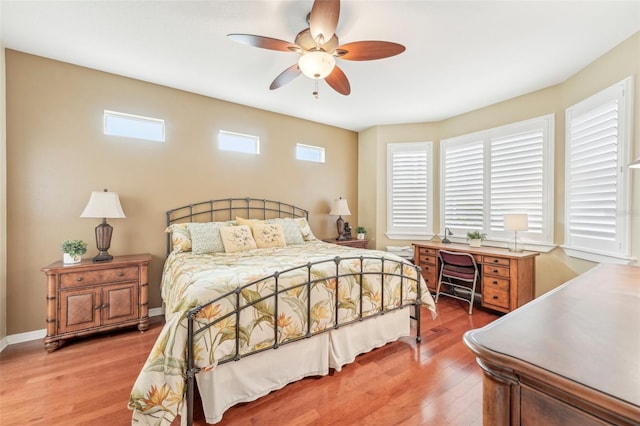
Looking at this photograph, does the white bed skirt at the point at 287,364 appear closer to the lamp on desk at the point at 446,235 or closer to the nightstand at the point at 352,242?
the nightstand at the point at 352,242

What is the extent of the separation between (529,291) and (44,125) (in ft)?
18.5

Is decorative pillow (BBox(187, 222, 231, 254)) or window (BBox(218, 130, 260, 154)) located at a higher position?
window (BBox(218, 130, 260, 154))

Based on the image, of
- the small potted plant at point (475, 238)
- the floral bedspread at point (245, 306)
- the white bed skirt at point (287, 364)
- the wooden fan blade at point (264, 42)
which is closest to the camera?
the floral bedspread at point (245, 306)

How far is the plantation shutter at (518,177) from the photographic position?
10.7 ft

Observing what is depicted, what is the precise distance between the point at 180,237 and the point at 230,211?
891mm

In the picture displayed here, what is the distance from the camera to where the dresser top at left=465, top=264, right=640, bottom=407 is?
57 centimetres

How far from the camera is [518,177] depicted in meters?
3.45

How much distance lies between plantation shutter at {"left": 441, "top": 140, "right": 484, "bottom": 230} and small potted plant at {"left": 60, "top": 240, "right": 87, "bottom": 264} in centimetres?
478

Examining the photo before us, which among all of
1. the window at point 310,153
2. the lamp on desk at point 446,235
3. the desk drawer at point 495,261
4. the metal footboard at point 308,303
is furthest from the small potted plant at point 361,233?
the metal footboard at point 308,303

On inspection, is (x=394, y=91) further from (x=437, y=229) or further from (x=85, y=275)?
(x=85, y=275)

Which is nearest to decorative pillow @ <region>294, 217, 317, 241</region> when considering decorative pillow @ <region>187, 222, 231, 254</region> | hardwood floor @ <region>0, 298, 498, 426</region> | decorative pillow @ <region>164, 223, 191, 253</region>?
decorative pillow @ <region>187, 222, 231, 254</region>

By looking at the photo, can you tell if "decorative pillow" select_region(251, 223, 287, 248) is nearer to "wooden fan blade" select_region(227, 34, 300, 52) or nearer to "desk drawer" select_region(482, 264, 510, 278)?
"wooden fan blade" select_region(227, 34, 300, 52)

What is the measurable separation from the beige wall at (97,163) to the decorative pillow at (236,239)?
0.84 m

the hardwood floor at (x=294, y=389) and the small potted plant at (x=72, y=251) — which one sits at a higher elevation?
the small potted plant at (x=72, y=251)
